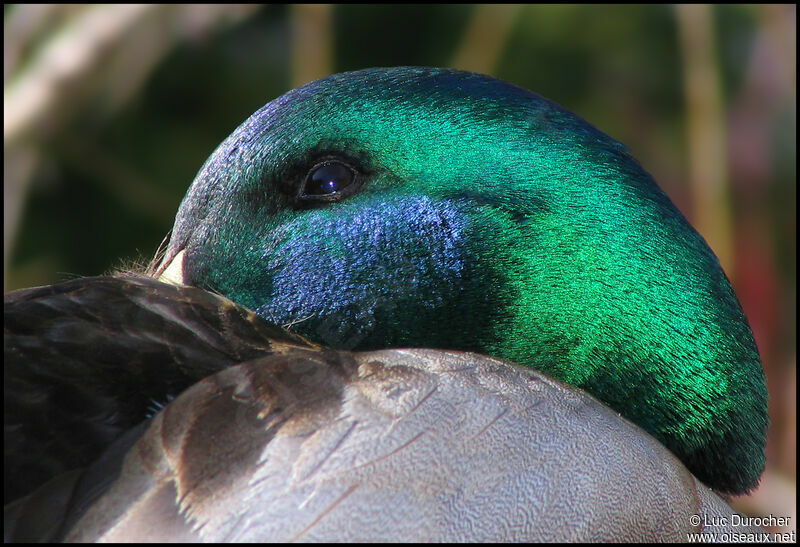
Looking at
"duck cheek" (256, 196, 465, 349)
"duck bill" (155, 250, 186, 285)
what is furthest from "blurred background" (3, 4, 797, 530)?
"duck cheek" (256, 196, 465, 349)

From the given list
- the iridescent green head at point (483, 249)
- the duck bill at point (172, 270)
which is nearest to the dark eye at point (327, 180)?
the iridescent green head at point (483, 249)

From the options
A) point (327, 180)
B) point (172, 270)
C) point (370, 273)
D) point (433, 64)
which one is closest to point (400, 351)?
point (370, 273)

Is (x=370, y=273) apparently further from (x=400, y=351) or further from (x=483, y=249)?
(x=400, y=351)

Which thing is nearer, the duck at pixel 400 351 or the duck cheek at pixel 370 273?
the duck at pixel 400 351

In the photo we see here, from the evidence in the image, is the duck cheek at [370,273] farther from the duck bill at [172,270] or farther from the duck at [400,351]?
the duck bill at [172,270]

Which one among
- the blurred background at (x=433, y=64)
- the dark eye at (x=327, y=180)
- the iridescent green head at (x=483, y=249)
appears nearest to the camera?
the iridescent green head at (x=483, y=249)

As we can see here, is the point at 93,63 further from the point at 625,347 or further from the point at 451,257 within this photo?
the point at 625,347

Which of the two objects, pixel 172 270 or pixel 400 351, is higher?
pixel 172 270

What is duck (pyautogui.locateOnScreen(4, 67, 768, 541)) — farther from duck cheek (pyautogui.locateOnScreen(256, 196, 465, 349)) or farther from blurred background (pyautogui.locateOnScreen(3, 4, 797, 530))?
blurred background (pyautogui.locateOnScreen(3, 4, 797, 530))

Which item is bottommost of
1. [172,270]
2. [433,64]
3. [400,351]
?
[400,351]
